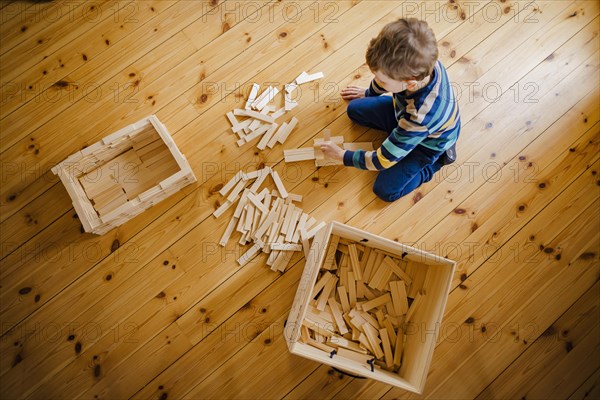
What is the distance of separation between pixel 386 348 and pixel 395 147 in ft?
2.54

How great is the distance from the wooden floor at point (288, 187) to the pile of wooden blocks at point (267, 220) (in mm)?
50

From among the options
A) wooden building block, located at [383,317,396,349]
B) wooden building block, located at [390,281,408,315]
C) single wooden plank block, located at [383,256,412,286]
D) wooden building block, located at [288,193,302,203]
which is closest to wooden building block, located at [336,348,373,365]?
wooden building block, located at [383,317,396,349]

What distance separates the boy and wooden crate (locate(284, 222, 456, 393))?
28 cm

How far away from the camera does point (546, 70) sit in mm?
1754

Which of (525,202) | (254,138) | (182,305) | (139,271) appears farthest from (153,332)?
(525,202)

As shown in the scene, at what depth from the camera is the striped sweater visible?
1.18 m

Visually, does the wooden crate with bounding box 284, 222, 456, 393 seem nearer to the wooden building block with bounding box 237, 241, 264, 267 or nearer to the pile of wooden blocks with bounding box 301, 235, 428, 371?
the pile of wooden blocks with bounding box 301, 235, 428, 371

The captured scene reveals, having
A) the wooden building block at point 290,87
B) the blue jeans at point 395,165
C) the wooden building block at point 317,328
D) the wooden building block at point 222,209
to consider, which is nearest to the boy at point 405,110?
the blue jeans at point 395,165

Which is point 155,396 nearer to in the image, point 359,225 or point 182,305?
point 182,305

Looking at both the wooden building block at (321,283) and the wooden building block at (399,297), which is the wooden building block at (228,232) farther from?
the wooden building block at (399,297)

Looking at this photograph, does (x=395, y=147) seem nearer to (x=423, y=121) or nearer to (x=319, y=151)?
(x=423, y=121)

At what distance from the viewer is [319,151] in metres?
1.64

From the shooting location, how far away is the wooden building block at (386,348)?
1435mm

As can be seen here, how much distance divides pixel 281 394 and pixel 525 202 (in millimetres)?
1349
